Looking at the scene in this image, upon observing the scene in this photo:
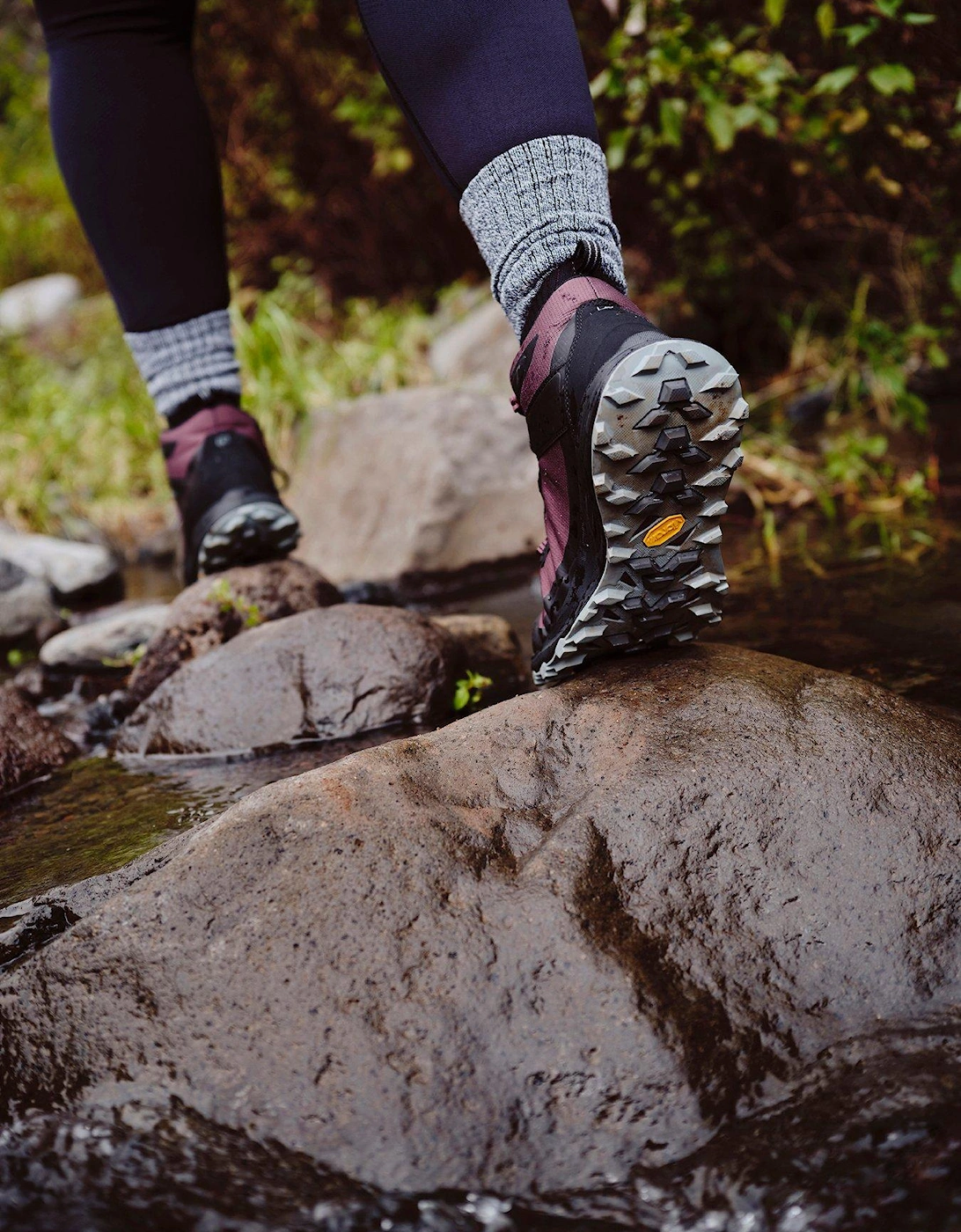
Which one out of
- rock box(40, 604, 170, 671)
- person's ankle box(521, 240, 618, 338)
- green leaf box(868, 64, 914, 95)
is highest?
green leaf box(868, 64, 914, 95)

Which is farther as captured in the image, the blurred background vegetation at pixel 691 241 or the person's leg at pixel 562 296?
the blurred background vegetation at pixel 691 241

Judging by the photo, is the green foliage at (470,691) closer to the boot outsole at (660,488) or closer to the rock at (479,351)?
the boot outsole at (660,488)

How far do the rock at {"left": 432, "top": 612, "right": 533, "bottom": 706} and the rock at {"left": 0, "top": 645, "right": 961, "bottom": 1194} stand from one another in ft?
2.44

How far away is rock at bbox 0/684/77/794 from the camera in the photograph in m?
1.86

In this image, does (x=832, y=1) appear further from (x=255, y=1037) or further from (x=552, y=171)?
(x=255, y=1037)

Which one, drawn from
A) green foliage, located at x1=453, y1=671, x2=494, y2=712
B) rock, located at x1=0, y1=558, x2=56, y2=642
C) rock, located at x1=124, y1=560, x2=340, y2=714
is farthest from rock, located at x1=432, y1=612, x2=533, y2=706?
rock, located at x1=0, y1=558, x2=56, y2=642

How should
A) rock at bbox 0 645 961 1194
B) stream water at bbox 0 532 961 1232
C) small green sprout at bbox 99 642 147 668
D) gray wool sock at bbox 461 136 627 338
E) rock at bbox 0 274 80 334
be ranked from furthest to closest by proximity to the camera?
rock at bbox 0 274 80 334, small green sprout at bbox 99 642 147 668, gray wool sock at bbox 461 136 627 338, rock at bbox 0 645 961 1194, stream water at bbox 0 532 961 1232

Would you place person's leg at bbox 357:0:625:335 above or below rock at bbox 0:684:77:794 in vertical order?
above

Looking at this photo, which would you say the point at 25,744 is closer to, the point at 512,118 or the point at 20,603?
the point at 512,118

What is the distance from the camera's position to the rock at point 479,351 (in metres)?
4.62

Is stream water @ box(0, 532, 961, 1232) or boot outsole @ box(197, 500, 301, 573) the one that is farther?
boot outsole @ box(197, 500, 301, 573)

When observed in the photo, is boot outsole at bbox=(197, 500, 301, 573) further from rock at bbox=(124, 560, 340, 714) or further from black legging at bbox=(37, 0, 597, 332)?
black legging at bbox=(37, 0, 597, 332)

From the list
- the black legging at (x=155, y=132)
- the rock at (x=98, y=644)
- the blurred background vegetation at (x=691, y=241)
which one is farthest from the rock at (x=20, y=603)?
the black legging at (x=155, y=132)

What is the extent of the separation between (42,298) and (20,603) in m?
6.77
